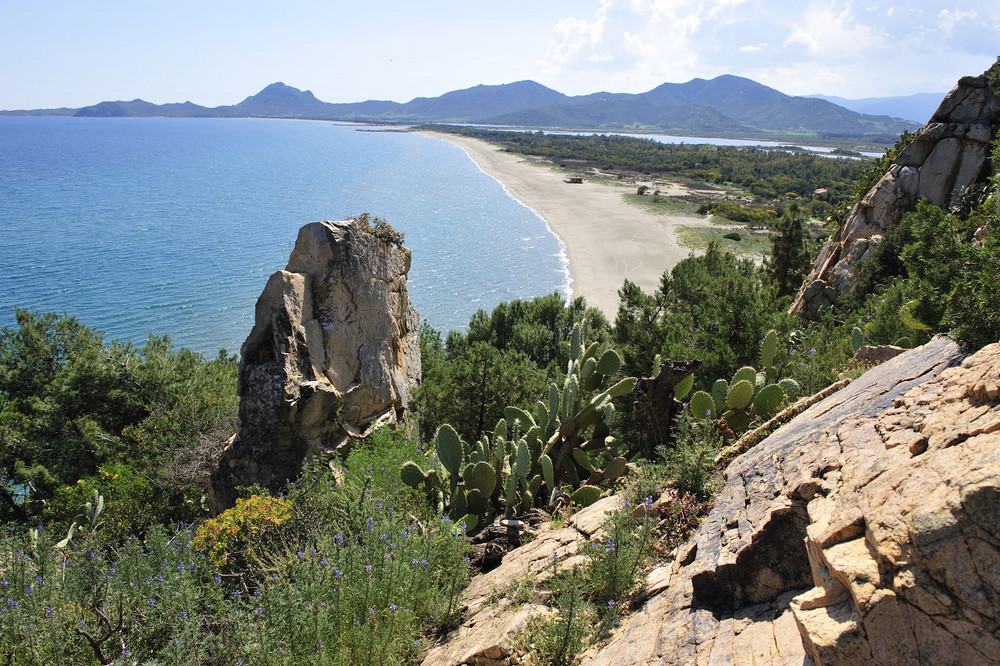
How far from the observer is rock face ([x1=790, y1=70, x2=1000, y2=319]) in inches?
637

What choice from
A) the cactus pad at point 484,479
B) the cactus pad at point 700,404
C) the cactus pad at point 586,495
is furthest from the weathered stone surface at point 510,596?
the cactus pad at point 700,404

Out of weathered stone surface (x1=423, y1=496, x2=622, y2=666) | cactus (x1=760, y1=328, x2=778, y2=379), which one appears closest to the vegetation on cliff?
cactus (x1=760, y1=328, x2=778, y2=379)

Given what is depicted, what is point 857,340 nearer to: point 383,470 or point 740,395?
point 740,395

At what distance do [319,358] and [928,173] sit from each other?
60.1 feet

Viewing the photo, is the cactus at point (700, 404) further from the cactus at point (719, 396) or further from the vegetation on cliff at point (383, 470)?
the cactus at point (719, 396)

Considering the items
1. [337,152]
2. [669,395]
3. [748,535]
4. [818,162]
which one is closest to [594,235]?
[669,395]

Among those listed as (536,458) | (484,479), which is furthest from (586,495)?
(536,458)

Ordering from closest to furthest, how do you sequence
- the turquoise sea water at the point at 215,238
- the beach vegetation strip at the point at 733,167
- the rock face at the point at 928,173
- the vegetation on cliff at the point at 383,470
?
the vegetation on cliff at the point at 383,470
the rock face at the point at 928,173
the turquoise sea water at the point at 215,238
the beach vegetation strip at the point at 733,167

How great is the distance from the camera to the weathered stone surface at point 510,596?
414 cm

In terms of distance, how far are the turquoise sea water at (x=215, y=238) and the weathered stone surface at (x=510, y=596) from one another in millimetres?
26060

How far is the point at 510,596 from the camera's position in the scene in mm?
4805

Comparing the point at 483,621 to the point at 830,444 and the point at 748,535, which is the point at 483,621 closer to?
the point at 748,535

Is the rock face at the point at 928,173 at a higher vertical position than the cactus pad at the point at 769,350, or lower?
higher

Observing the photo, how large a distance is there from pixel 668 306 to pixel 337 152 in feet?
441
